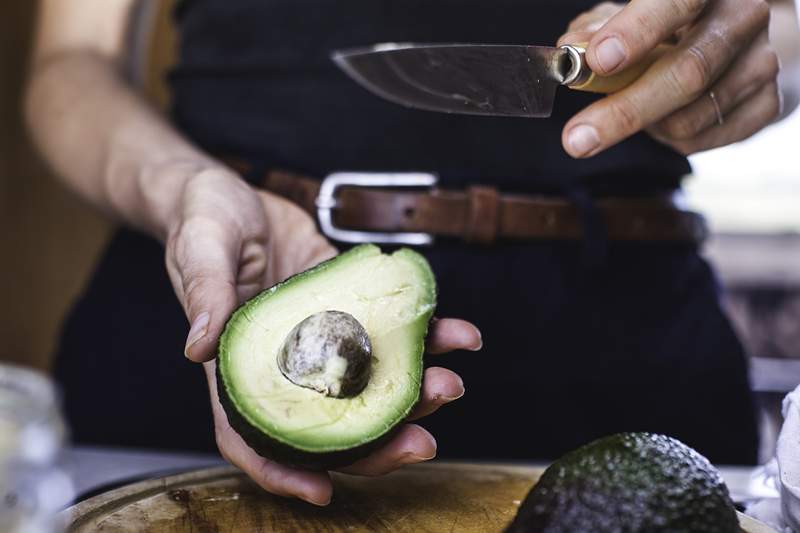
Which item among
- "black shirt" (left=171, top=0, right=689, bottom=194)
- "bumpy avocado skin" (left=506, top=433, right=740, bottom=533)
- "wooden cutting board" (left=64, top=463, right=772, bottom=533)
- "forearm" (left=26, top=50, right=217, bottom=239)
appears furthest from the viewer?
"black shirt" (left=171, top=0, right=689, bottom=194)

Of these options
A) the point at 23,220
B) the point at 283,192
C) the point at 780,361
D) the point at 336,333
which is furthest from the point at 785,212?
the point at 336,333

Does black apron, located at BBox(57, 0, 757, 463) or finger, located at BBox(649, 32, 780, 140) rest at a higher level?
finger, located at BBox(649, 32, 780, 140)

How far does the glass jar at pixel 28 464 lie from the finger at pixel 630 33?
479mm

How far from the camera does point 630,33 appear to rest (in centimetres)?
71

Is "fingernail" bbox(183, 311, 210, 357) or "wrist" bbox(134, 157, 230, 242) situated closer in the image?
"fingernail" bbox(183, 311, 210, 357)

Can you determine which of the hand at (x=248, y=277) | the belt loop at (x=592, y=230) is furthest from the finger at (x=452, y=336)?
the belt loop at (x=592, y=230)

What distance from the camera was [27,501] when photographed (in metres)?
0.61

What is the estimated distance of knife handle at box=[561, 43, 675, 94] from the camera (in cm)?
73

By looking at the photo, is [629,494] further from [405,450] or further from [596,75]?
[596,75]

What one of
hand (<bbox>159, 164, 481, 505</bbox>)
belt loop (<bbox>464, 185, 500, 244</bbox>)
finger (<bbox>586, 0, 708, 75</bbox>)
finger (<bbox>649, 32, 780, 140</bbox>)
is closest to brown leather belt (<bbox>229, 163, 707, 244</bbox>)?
belt loop (<bbox>464, 185, 500, 244</bbox>)

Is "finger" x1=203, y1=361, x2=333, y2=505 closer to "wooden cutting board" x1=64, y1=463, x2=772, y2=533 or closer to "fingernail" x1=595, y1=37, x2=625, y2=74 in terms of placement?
"wooden cutting board" x1=64, y1=463, x2=772, y2=533

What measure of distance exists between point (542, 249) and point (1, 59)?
4.90ft

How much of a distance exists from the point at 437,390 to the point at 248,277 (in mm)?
222

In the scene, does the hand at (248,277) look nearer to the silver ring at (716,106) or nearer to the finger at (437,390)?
the finger at (437,390)
